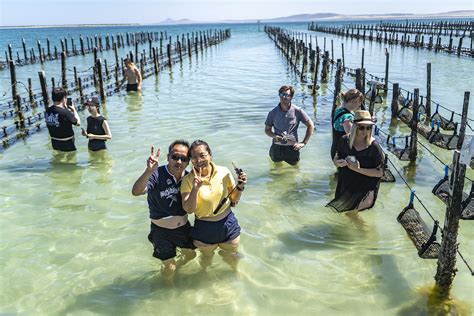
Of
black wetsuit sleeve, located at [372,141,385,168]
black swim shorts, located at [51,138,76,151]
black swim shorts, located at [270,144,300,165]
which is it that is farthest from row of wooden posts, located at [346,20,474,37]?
black wetsuit sleeve, located at [372,141,385,168]

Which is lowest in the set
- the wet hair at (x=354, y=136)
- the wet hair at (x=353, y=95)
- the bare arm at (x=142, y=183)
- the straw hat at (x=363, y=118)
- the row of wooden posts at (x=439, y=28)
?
the bare arm at (x=142, y=183)

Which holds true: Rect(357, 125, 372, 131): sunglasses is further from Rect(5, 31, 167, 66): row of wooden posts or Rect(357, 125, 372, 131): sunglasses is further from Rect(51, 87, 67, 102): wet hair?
Rect(5, 31, 167, 66): row of wooden posts

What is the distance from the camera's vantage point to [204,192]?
4.50 metres

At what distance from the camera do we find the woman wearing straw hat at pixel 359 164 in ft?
17.8

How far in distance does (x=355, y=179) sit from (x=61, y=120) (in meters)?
6.37

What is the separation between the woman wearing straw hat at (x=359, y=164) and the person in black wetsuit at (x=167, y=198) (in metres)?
2.30

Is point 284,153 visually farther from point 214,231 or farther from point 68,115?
point 68,115

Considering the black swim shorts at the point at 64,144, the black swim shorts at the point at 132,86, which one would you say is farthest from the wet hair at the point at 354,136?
the black swim shorts at the point at 132,86

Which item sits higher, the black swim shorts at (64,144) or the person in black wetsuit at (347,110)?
the person in black wetsuit at (347,110)

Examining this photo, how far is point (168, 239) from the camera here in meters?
4.77

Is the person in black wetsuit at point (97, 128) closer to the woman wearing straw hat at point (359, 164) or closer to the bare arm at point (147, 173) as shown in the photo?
the bare arm at point (147, 173)

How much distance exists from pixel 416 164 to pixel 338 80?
16.5 ft

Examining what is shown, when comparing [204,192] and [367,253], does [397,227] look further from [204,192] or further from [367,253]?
[204,192]

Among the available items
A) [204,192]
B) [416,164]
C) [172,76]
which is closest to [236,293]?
[204,192]
